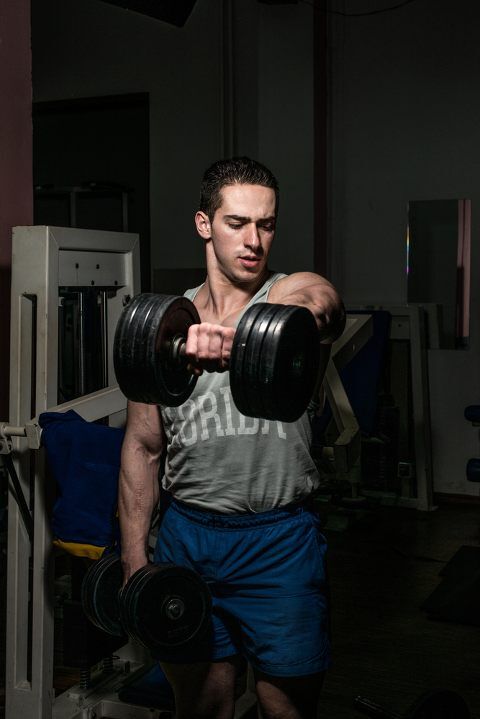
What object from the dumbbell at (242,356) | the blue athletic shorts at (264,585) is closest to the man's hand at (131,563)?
the blue athletic shorts at (264,585)

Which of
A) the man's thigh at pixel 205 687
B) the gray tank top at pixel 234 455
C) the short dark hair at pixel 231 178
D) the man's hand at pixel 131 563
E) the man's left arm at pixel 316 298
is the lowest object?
the man's thigh at pixel 205 687

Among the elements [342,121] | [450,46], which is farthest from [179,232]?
[450,46]

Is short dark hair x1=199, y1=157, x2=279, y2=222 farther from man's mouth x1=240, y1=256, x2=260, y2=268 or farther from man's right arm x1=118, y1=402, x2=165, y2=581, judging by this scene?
man's right arm x1=118, y1=402, x2=165, y2=581

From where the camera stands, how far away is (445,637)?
288 centimetres

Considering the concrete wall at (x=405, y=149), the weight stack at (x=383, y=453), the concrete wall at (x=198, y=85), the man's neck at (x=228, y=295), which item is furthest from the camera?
the concrete wall at (x=198, y=85)

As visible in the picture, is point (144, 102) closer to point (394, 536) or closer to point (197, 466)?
point (394, 536)

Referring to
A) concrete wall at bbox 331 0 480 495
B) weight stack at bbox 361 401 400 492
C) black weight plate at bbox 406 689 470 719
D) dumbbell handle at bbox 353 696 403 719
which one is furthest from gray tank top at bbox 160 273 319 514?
concrete wall at bbox 331 0 480 495

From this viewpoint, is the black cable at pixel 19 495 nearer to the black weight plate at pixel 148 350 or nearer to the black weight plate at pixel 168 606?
the black weight plate at pixel 168 606

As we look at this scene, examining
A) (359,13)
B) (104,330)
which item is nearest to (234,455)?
(104,330)

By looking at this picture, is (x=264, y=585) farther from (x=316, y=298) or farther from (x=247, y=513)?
(x=316, y=298)

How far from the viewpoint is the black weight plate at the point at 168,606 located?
4.96ft

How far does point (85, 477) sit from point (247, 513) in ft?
1.67

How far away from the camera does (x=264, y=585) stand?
1539 mm

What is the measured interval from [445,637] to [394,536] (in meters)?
1.12
